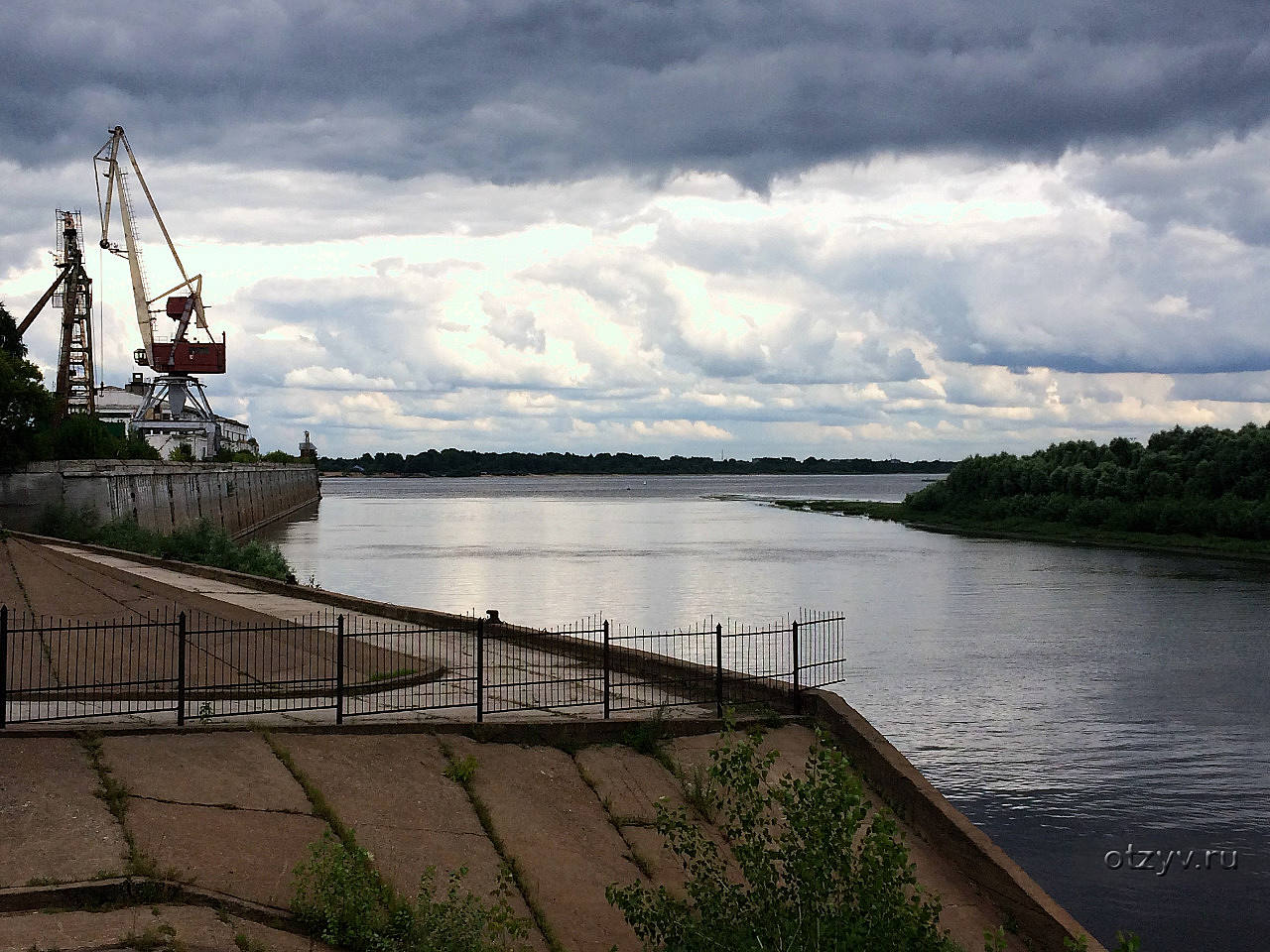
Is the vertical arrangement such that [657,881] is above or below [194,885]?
below

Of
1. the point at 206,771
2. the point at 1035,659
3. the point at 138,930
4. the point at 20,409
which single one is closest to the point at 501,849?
the point at 206,771

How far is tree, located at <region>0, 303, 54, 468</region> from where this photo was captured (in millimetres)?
49375

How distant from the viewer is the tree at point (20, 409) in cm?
4938

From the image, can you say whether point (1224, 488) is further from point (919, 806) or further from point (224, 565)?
point (919, 806)

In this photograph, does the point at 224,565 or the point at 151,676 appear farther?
the point at 224,565

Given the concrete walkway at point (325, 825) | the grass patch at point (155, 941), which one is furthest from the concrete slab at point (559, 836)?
the grass patch at point (155, 941)

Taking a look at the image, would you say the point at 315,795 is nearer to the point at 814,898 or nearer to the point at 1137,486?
the point at 814,898

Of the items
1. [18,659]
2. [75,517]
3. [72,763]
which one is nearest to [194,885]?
[72,763]

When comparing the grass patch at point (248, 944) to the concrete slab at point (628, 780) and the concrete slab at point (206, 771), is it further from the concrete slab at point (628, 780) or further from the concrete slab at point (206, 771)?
the concrete slab at point (628, 780)

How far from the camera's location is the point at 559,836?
1380 cm

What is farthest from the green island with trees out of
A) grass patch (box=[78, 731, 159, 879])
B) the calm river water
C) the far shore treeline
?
grass patch (box=[78, 731, 159, 879])

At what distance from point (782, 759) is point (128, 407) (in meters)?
144

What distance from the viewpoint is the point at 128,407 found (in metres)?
146

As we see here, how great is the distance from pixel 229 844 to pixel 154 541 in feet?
133
